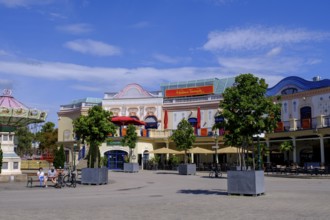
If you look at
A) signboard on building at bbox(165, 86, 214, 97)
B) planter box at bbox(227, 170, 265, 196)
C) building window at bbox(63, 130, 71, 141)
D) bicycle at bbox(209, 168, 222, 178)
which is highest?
signboard on building at bbox(165, 86, 214, 97)

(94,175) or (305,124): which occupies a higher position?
(305,124)

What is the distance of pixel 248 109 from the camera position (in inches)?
691

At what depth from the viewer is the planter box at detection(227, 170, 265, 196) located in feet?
53.3

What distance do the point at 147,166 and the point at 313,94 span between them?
2013cm

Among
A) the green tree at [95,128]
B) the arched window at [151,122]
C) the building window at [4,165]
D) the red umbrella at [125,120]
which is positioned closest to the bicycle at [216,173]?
the green tree at [95,128]

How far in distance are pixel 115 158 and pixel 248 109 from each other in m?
31.6

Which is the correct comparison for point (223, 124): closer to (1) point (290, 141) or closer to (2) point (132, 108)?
(1) point (290, 141)

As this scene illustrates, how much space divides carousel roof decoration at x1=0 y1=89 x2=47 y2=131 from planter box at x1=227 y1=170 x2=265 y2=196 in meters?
19.1

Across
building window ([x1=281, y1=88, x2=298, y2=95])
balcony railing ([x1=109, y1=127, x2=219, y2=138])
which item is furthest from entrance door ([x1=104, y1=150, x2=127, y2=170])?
building window ([x1=281, y1=88, x2=298, y2=95])

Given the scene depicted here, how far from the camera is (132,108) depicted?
52.1 meters

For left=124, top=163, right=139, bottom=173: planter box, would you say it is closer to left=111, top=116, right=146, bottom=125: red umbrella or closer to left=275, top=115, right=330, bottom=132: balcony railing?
left=111, top=116, right=146, bottom=125: red umbrella

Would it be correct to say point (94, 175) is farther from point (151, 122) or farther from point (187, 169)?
point (151, 122)

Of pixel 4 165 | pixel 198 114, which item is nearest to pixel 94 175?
pixel 4 165

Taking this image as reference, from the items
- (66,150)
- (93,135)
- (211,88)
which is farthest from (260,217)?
(66,150)
